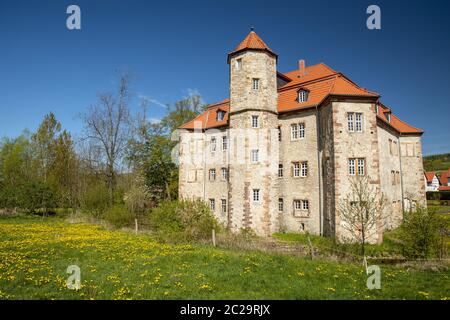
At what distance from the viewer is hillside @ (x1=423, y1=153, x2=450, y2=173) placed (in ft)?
303

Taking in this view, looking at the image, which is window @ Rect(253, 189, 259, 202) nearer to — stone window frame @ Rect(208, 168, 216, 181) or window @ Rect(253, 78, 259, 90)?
stone window frame @ Rect(208, 168, 216, 181)

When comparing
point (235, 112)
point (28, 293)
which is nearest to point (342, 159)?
point (235, 112)

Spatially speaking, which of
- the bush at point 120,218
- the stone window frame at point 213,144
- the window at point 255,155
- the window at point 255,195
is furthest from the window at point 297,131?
the bush at point 120,218

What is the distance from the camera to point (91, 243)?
15781mm

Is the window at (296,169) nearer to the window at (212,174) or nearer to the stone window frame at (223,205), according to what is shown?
the stone window frame at (223,205)

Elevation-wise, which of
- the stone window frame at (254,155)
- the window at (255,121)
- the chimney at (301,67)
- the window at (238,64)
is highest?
the chimney at (301,67)

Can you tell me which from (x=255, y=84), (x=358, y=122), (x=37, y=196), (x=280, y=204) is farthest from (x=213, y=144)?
(x=37, y=196)

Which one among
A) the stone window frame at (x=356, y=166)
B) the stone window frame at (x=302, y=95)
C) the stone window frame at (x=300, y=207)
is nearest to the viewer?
the stone window frame at (x=356, y=166)

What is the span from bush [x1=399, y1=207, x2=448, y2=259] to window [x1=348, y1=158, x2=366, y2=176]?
6623mm

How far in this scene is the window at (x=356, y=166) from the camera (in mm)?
19422

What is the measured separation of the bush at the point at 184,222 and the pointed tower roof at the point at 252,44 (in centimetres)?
1374

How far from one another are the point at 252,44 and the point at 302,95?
6.07 metres

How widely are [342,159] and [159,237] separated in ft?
44.5

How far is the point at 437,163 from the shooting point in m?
101
